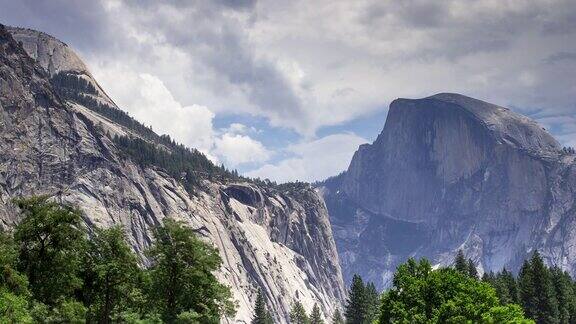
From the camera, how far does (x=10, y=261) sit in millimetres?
40469

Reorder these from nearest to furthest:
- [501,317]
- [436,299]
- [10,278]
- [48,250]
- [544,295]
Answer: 1. [10,278]
2. [501,317]
3. [48,250]
4. [436,299]
5. [544,295]

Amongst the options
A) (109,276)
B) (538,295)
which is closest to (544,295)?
(538,295)

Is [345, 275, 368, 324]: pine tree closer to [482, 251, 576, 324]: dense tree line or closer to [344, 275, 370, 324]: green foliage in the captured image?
[344, 275, 370, 324]: green foliage

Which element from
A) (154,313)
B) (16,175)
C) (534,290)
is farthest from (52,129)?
(154,313)

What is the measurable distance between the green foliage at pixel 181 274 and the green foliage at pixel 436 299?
14.5m

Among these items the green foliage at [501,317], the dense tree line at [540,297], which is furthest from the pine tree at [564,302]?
the green foliage at [501,317]

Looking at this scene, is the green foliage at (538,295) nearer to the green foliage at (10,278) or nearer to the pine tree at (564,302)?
the pine tree at (564,302)

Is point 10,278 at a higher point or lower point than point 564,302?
lower

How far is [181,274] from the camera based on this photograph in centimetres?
A: 4453

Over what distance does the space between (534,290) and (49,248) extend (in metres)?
74.2

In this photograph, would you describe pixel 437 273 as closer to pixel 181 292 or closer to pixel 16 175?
pixel 181 292

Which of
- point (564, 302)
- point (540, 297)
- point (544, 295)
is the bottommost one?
point (564, 302)

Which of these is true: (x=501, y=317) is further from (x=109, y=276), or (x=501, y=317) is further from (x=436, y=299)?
(x=109, y=276)

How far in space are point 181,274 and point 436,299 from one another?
19.6m
